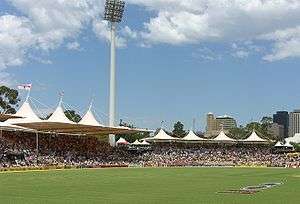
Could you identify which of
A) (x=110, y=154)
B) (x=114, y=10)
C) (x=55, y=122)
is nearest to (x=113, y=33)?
(x=114, y=10)

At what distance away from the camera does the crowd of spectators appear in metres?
77.8

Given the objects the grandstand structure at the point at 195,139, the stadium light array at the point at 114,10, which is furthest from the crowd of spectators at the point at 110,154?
the stadium light array at the point at 114,10

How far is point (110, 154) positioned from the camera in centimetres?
10000

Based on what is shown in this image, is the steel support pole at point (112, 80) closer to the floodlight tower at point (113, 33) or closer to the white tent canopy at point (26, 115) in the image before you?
the floodlight tower at point (113, 33)

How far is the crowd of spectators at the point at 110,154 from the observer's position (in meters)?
77.8

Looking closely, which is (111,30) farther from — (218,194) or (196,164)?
(218,194)

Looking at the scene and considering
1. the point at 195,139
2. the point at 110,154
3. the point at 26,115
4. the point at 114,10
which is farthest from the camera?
the point at 195,139

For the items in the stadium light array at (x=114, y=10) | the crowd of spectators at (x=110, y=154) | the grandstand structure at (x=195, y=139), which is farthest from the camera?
the grandstand structure at (x=195, y=139)

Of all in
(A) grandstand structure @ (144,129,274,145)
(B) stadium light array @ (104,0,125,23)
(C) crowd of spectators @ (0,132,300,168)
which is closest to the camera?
(C) crowd of spectators @ (0,132,300,168)

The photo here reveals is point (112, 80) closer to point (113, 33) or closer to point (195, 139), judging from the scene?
point (113, 33)

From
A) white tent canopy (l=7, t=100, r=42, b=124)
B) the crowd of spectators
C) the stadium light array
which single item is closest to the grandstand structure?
the crowd of spectators

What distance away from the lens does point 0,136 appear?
8031 centimetres

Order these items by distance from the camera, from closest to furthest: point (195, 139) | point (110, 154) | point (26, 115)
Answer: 1. point (26, 115)
2. point (110, 154)
3. point (195, 139)

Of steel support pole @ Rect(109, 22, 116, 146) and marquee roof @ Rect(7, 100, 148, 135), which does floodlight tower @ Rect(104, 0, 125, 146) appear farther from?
marquee roof @ Rect(7, 100, 148, 135)
